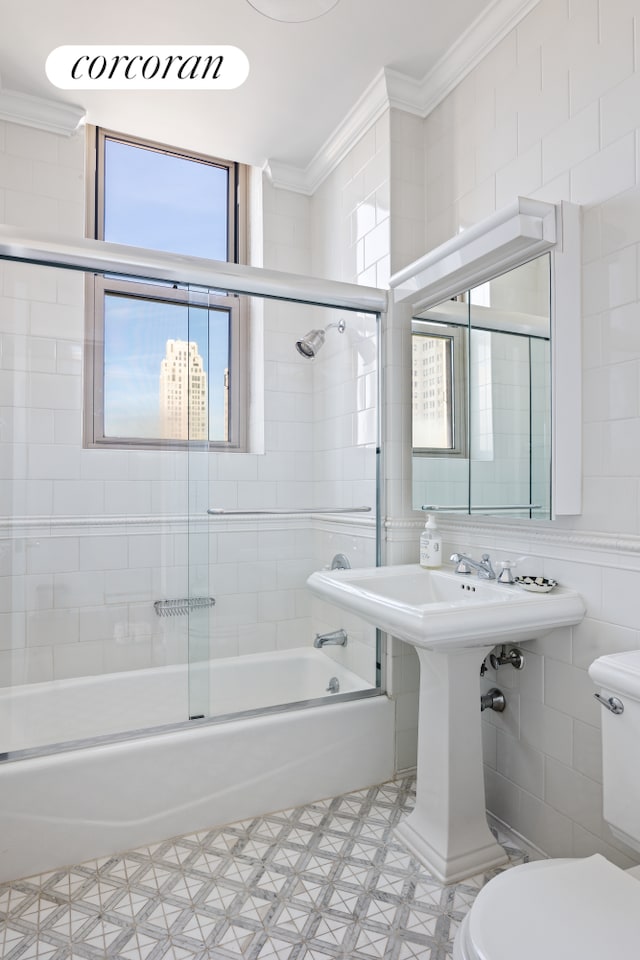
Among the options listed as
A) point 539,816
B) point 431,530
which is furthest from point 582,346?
point 539,816

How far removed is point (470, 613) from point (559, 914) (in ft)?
2.09

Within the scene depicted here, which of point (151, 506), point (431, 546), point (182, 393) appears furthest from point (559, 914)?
point (182, 393)

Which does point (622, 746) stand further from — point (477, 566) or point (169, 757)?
point (169, 757)

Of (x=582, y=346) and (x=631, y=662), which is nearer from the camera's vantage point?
(x=631, y=662)

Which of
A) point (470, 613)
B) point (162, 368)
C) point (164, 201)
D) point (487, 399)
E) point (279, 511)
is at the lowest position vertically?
point (470, 613)

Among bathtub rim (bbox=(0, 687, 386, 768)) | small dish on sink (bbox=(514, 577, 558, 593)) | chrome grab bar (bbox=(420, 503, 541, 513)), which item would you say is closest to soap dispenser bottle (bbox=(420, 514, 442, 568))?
chrome grab bar (bbox=(420, 503, 541, 513))

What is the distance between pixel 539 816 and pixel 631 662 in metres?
0.80

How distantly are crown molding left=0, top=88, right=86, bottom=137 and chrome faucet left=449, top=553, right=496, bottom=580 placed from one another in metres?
2.33

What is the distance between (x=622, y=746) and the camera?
46.9 inches

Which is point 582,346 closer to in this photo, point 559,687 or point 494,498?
point 494,498

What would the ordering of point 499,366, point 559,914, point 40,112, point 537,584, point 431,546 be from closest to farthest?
point 559,914
point 537,584
point 499,366
point 431,546
point 40,112

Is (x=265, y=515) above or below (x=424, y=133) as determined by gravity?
below

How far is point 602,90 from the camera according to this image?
1521mm

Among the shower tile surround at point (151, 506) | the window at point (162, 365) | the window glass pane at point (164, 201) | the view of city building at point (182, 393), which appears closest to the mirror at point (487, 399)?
the shower tile surround at point (151, 506)
